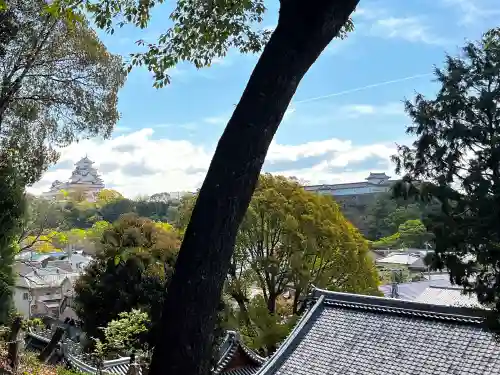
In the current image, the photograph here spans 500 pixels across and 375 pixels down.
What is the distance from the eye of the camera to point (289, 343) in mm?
10078

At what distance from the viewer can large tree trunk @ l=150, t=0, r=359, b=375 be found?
170 centimetres

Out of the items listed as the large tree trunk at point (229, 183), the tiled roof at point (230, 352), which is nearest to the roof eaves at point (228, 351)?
the tiled roof at point (230, 352)

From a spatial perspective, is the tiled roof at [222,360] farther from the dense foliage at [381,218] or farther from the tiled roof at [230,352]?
the dense foliage at [381,218]

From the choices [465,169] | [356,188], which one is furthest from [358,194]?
[465,169]

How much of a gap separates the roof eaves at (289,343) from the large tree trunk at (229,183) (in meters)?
8.35

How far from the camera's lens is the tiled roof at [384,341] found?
26.3 ft

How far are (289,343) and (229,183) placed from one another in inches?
353

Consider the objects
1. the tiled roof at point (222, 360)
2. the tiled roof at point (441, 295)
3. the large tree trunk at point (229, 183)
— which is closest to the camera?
the large tree trunk at point (229, 183)

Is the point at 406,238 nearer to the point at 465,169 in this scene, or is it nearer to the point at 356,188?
the point at 356,188

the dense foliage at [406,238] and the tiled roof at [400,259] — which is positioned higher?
the dense foliage at [406,238]

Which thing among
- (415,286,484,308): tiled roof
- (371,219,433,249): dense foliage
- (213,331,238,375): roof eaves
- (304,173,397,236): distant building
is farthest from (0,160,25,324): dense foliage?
(304,173,397,236): distant building

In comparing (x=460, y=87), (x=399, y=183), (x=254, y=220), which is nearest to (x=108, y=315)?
(x=254, y=220)

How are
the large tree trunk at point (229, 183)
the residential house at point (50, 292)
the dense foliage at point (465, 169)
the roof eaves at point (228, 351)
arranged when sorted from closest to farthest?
1. the large tree trunk at point (229, 183)
2. the dense foliage at point (465, 169)
3. the roof eaves at point (228, 351)
4. the residential house at point (50, 292)

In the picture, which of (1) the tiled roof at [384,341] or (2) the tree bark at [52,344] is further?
(1) the tiled roof at [384,341]
